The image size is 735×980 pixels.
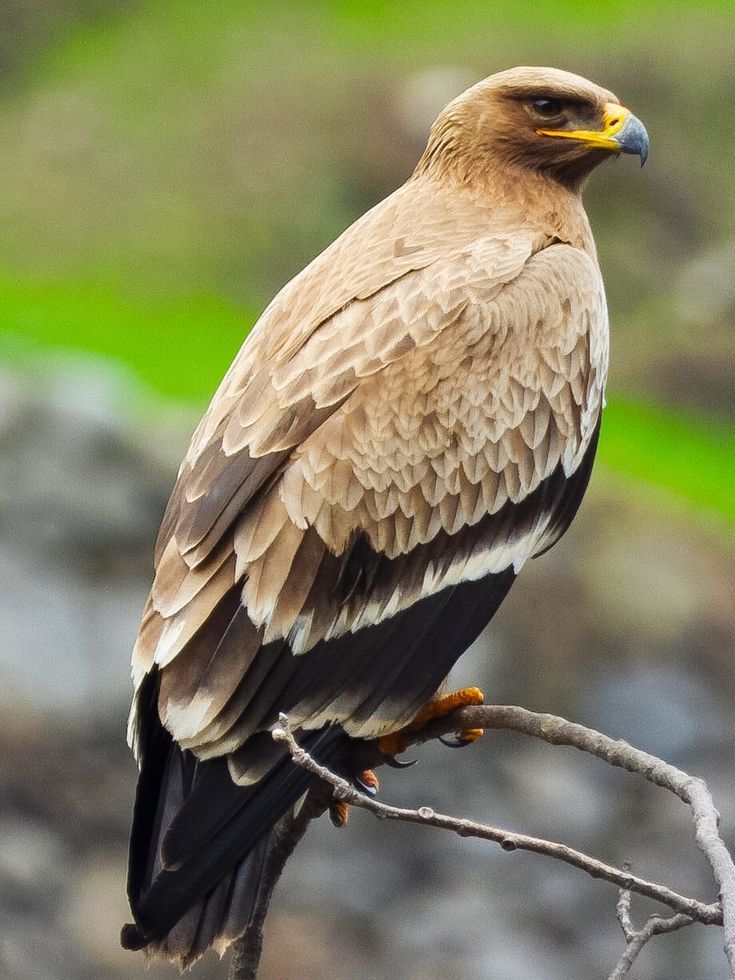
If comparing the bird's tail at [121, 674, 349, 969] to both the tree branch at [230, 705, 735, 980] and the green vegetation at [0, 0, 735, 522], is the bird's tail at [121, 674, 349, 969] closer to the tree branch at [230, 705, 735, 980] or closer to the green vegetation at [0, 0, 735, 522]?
the tree branch at [230, 705, 735, 980]

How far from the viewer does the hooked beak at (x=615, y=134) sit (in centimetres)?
395

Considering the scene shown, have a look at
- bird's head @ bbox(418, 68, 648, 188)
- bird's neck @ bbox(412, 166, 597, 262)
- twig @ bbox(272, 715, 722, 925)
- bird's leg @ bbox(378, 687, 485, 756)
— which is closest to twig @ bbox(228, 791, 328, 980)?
bird's leg @ bbox(378, 687, 485, 756)

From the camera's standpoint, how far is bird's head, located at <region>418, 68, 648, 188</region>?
13.1 feet

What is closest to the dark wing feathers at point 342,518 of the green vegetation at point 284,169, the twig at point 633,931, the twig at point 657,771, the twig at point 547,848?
the twig at point 657,771

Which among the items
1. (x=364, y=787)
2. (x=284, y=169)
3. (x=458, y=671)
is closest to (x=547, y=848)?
(x=364, y=787)

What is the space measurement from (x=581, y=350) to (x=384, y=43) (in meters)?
10.1

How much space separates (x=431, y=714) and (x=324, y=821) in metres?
5.00

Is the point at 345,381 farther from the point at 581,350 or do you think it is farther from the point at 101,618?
the point at 101,618

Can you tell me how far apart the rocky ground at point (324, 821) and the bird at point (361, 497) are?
4.69 metres

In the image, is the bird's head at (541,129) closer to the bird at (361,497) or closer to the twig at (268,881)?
the bird at (361,497)

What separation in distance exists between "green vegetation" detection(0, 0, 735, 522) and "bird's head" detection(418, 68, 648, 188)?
17.0 feet

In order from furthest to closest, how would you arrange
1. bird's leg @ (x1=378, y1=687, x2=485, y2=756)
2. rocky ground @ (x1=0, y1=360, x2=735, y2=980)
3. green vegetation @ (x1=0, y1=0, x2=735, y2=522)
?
green vegetation @ (x1=0, y1=0, x2=735, y2=522) → rocky ground @ (x1=0, y1=360, x2=735, y2=980) → bird's leg @ (x1=378, y1=687, x2=485, y2=756)

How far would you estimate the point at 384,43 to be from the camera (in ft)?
43.8

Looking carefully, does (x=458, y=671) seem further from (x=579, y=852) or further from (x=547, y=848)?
(x=547, y=848)
